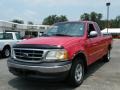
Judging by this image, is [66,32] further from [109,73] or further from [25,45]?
[109,73]

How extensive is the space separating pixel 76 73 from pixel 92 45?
64.6 inches

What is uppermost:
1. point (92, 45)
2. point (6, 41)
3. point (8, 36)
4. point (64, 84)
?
→ point (8, 36)

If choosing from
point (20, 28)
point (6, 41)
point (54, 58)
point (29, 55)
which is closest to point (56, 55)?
point (54, 58)

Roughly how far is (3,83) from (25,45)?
5.11 feet

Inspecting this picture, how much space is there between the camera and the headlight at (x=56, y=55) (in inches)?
246

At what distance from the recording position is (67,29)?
815 cm

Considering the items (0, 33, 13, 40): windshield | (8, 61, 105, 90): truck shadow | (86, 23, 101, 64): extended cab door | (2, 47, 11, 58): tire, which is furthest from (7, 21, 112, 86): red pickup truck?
(0, 33, 13, 40): windshield

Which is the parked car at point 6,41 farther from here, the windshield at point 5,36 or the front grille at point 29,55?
the front grille at point 29,55

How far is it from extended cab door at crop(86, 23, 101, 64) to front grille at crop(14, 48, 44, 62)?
1.99 metres

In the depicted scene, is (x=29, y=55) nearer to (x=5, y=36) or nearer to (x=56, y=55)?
(x=56, y=55)

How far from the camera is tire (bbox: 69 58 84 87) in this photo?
262 inches

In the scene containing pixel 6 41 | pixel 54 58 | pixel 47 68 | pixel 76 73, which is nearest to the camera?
pixel 47 68

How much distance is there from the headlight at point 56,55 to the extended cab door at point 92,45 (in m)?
1.60

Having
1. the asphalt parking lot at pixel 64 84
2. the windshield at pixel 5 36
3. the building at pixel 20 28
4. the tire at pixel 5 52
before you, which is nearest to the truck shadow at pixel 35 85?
the asphalt parking lot at pixel 64 84
